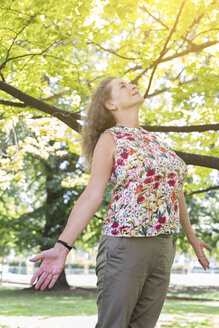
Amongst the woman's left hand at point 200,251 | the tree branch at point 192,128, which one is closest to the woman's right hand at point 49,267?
the woman's left hand at point 200,251

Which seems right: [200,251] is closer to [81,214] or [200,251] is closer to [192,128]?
[81,214]

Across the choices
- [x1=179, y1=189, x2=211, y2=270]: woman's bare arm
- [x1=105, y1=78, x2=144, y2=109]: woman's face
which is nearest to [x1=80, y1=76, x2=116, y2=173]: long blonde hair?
[x1=105, y1=78, x2=144, y2=109]: woman's face

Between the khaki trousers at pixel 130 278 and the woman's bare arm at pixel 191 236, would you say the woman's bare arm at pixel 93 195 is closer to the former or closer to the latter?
the khaki trousers at pixel 130 278

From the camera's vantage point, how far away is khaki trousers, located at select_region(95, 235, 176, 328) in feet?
6.47

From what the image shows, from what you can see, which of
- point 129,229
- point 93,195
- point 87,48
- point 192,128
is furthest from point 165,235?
point 87,48

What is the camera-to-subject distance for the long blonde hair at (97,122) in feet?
8.45

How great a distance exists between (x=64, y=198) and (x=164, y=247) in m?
15.7

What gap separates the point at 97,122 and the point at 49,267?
3.28ft

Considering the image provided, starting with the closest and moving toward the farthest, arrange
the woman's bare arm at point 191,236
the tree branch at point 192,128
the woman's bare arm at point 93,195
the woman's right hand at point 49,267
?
1. the woman's right hand at point 49,267
2. the woman's bare arm at point 93,195
3. the woman's bare arm at point 191,236
4. the tree branch at point 192,128

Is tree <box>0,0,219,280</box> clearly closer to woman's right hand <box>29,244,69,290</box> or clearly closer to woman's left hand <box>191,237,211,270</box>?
woman's left hand <box>191,237,211,270</box>

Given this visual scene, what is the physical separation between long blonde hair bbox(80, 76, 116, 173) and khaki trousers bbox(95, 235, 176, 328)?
0.66 meters

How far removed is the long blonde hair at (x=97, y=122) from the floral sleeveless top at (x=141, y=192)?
0.32 metres

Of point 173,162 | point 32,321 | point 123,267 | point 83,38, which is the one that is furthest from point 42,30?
point 32,321

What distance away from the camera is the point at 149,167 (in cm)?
213
